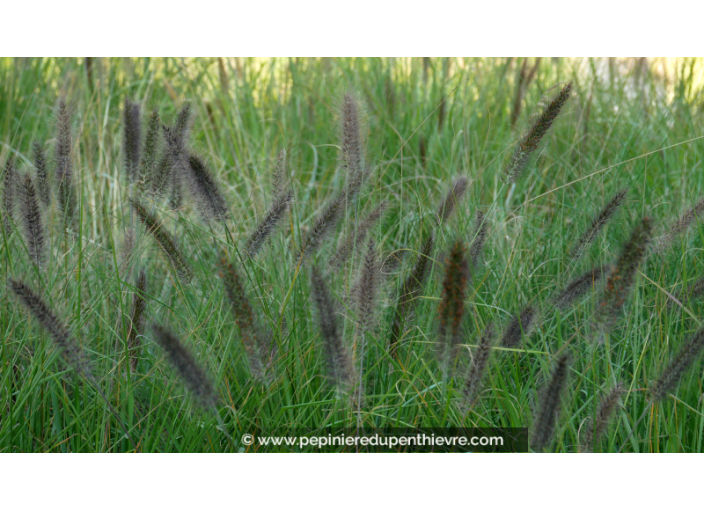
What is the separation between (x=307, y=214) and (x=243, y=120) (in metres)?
0.86

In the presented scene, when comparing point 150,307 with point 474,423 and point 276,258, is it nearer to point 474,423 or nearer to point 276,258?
point 276,258

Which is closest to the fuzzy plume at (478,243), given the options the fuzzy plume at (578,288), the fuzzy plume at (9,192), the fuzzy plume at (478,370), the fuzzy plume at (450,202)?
the fuzzy plume at (450,202)

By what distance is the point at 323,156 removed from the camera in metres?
2.41

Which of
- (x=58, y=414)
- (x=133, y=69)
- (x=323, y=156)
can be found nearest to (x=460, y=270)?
(x=58, y=414)

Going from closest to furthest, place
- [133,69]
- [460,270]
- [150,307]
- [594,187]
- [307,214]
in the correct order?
1. [460,270]
2. [150,307]
3. [594,187]
4. [307,214]
5. [133,69]

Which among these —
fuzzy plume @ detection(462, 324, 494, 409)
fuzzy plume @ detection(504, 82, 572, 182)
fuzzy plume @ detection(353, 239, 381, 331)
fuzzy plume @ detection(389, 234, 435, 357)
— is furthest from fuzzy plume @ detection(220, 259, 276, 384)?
fuzzy plume @ detection(504, 82, 572, 182)

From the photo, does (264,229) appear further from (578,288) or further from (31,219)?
(578,288)

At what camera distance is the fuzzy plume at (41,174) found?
1.53m

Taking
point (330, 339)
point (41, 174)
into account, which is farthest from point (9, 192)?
point (330, 339)

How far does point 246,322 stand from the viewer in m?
1.09

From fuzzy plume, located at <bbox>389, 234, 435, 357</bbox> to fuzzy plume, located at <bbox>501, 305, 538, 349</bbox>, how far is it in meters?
0.23

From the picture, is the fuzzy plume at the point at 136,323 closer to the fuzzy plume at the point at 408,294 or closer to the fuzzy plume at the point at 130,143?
the fuzzy plume at the point at 130,143

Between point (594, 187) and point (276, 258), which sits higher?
point (594, 187)

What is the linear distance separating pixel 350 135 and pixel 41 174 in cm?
90
